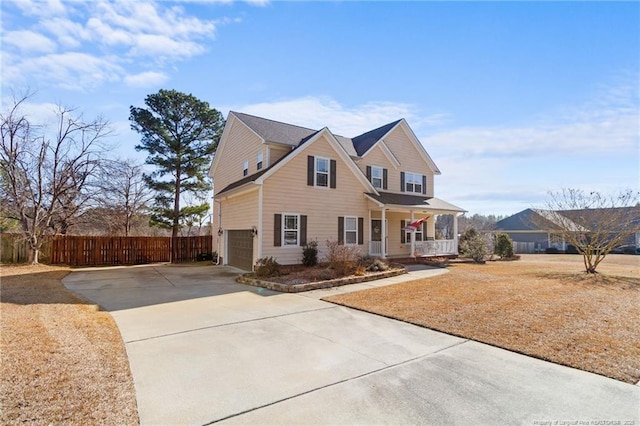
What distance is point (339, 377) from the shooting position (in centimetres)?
422

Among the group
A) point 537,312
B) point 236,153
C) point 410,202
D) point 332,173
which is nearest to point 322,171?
point 332,173

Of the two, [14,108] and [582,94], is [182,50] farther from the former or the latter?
[582,94]

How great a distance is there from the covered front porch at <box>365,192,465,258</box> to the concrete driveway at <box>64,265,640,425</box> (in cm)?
1123

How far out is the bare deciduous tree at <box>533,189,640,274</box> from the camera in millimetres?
14141

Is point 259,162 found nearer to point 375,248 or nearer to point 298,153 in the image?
point 298,153

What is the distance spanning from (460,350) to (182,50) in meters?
11.3

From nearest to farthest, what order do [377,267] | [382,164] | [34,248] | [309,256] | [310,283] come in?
[310,283] → [377,267] → [309,256] → [34,248] → [382,164]

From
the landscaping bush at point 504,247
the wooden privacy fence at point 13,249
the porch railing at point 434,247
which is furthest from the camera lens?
the landscaping bush at point 504,247

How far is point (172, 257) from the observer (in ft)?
71.7

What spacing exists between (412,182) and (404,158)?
5.75 feet

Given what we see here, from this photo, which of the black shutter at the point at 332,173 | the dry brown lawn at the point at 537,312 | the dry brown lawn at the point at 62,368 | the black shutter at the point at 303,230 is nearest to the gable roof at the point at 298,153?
the black shutter at the point at 332,173

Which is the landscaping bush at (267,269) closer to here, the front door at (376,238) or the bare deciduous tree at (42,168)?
the front door at (376,238)

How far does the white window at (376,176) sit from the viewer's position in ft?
66.0

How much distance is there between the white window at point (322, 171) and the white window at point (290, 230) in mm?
2187
